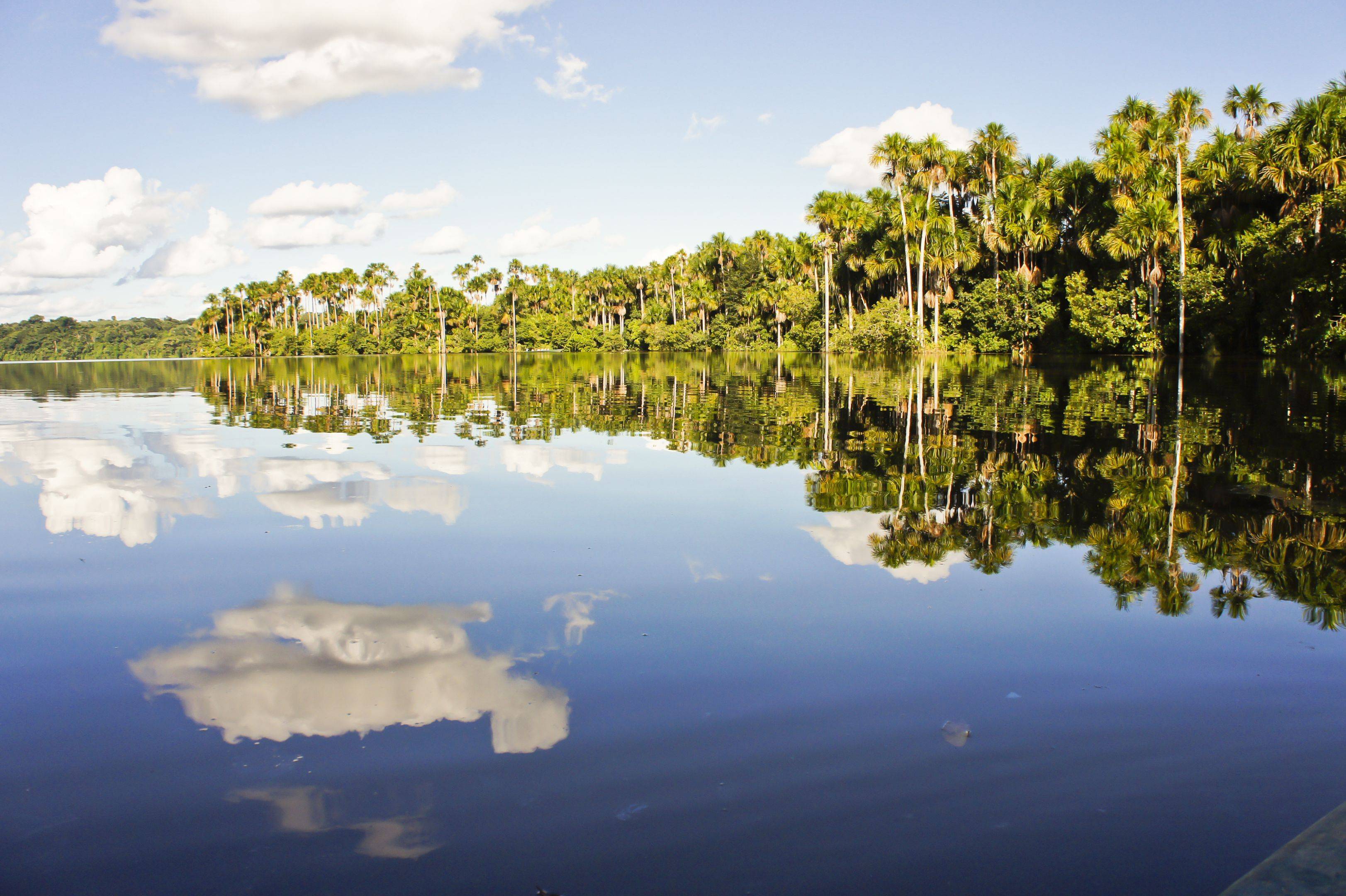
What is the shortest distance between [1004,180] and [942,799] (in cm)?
6286

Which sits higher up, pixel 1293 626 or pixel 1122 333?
pixel 1122 333

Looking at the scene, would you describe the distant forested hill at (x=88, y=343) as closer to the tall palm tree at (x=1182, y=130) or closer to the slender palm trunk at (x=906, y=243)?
the slender palm trunk at (x=906, y=243)

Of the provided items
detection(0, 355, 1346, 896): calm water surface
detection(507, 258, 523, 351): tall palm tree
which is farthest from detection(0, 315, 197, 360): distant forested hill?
detection(0, 355, 1346, 896): calm water surface

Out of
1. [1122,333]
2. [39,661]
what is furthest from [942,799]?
[1122,333]

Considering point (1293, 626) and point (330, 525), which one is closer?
point (1293, 626)

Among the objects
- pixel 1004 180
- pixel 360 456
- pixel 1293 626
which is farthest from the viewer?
pixel 1004 180

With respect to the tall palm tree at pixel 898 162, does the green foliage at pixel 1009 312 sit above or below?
below

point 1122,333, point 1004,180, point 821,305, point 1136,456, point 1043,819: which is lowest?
point 1043,819

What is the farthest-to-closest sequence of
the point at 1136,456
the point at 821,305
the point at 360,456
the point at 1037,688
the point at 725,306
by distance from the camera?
the point at 725,306, the point at 821,305, the point at 360,456, the point at 1136,456, the point at 1037,688

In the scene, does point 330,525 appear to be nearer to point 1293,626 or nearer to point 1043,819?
point 1043,819

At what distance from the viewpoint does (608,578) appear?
7086 millimetres

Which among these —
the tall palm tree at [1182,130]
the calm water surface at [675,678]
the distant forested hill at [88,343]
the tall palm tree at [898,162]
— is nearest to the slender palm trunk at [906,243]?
the tall palm tree at [898,162]

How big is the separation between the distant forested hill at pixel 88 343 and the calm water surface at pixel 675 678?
535 ft

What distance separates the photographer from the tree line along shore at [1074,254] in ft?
130
